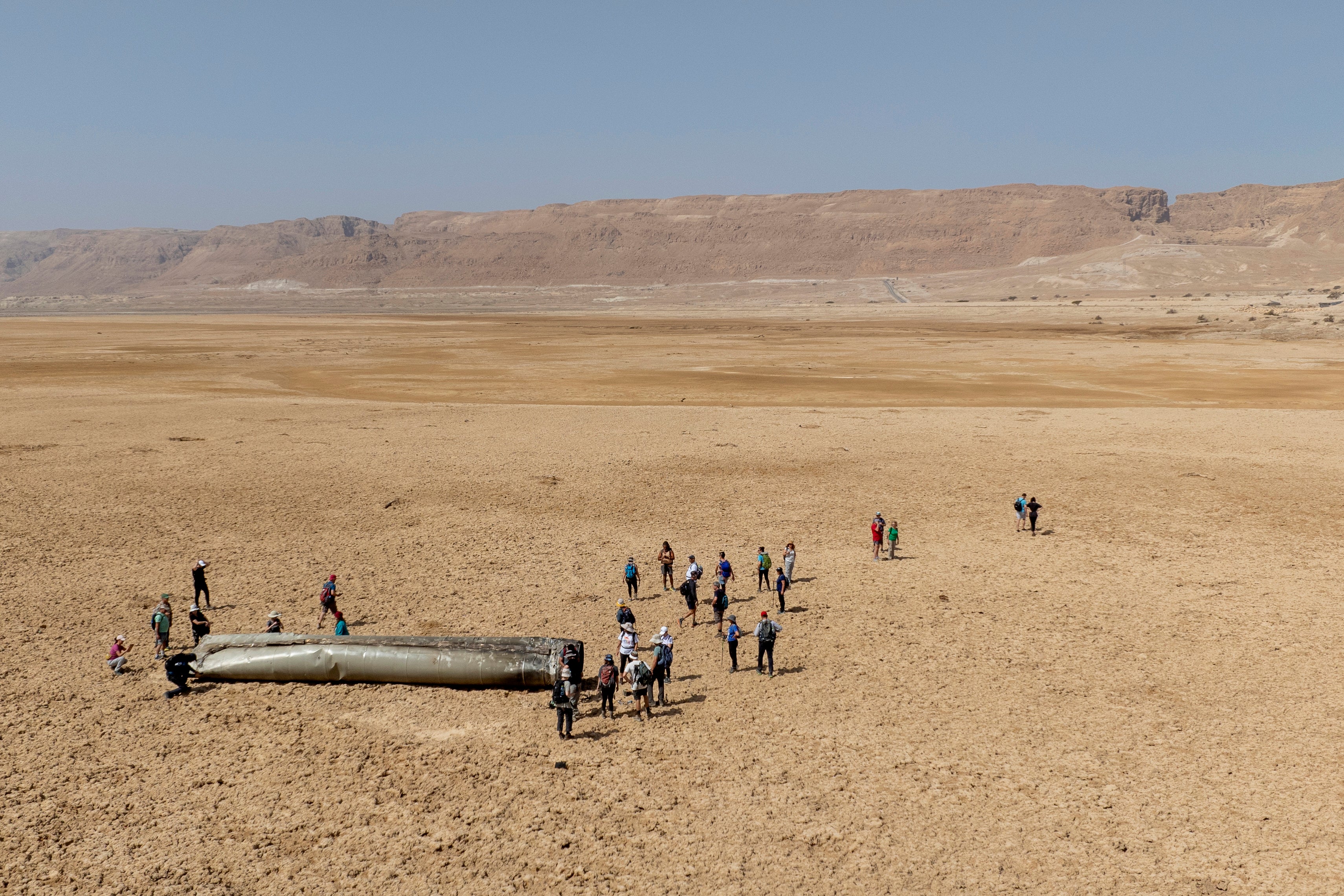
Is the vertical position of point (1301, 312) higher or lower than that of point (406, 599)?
higher

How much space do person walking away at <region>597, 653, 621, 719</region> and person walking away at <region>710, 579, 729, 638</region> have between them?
3662 millimetres

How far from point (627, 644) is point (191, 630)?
33.5 feet

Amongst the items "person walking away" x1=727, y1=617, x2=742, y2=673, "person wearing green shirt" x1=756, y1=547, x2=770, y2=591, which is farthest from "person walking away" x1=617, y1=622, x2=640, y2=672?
"person wearing green shirt" x1=756, y1=547, x2=770, y2=591

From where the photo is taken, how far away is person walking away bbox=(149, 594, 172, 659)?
16.5 meters

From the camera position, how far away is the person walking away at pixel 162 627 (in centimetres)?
1647

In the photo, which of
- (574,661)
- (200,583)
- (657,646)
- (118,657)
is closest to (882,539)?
(657,646)

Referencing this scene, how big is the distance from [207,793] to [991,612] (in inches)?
617

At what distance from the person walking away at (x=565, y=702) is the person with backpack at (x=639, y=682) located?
3.21ft

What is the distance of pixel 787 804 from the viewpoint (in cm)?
1203

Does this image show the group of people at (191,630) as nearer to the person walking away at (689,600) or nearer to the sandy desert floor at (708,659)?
the sandy desert floor at (708,659)

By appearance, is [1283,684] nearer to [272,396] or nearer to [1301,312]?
[272,396]

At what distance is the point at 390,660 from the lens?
51.2 feet

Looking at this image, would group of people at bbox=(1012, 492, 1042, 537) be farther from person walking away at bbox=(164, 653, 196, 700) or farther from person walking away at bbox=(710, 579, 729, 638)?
person walking away at bbox=(164, 653, 196, 700)

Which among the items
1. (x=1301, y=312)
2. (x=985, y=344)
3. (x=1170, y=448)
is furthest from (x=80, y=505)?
(x=1301, y=312)
